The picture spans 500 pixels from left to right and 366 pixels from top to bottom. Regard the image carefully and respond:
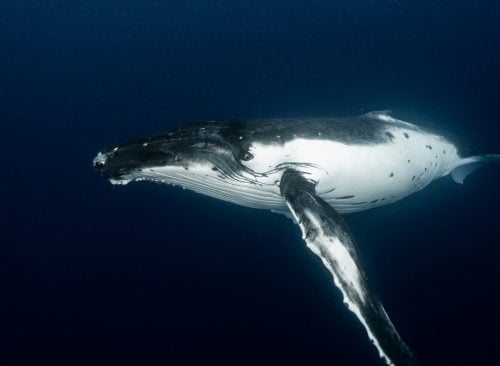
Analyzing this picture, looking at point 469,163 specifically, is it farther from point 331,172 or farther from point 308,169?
point 308,169

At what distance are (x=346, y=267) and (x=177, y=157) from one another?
2.19m

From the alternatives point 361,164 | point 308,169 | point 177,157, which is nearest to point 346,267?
point 308,169

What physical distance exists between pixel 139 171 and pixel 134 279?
1363cm

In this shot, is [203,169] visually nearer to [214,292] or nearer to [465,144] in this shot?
[465,144]

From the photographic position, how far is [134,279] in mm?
15859

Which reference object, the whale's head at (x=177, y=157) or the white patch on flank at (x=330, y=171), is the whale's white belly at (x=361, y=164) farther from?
the whale's head at (x=177, y=157)

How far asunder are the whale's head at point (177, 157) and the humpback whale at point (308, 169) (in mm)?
11

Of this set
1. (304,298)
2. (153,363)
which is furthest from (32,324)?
(304,298)

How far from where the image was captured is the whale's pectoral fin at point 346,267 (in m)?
2.51

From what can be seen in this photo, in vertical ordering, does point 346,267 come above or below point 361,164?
below

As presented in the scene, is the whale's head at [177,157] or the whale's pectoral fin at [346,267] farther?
the whale's head at [177,157]

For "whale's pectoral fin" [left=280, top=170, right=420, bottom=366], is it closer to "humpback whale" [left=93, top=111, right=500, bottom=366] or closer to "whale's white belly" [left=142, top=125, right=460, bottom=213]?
"humpback whale" [left=93, top=111, right=500, bottom=366]

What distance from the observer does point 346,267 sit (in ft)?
9.44

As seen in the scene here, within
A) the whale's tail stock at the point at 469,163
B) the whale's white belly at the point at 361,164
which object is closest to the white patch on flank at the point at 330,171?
the whale's white belly at the point at 361,164
